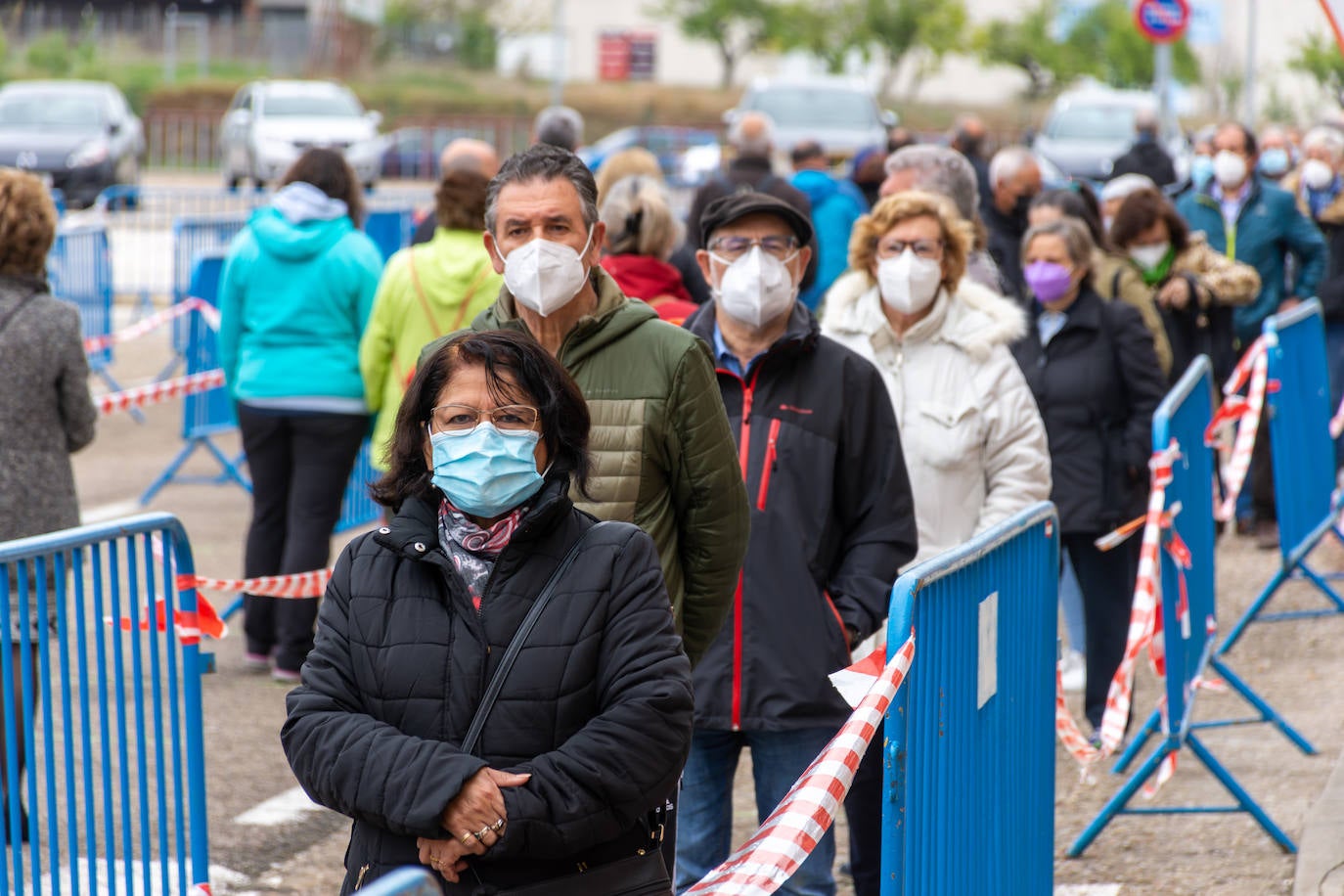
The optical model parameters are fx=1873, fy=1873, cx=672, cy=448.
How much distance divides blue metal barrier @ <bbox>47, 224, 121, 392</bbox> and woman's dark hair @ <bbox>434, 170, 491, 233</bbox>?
22.9 feet

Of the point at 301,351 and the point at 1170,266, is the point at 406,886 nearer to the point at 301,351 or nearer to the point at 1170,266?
the point at 301,351

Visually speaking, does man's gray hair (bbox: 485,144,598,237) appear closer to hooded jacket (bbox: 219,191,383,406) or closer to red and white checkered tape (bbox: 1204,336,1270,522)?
hooded jacket (bbox: 219,191,383,406)

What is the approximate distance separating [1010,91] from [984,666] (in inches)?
2458

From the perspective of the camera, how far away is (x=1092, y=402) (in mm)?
6375

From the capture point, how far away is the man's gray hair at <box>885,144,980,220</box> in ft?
21.0

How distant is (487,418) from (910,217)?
7.74 ft

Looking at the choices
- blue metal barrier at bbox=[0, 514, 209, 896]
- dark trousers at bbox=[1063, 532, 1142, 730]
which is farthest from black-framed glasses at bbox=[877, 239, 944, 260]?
blue metal barrier at bbox=[0, 514, 209, 896]

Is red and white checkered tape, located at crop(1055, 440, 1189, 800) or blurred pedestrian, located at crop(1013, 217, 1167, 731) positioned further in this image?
blurred pedestrian, located at crop(1013, 217, 1167, 731)

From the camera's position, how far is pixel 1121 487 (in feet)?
21.0

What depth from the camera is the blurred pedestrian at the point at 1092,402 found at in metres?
6.37

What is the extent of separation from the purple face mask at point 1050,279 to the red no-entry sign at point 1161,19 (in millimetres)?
13217

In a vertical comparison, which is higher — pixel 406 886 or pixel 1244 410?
pixel 406 886

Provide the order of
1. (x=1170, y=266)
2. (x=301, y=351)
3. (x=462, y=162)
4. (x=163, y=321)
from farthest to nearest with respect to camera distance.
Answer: (x=163, y=321), (x=1170, y=266), (x=462, y=162), (x=301, y=351)

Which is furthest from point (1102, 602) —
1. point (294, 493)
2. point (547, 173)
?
point (547, 173)
